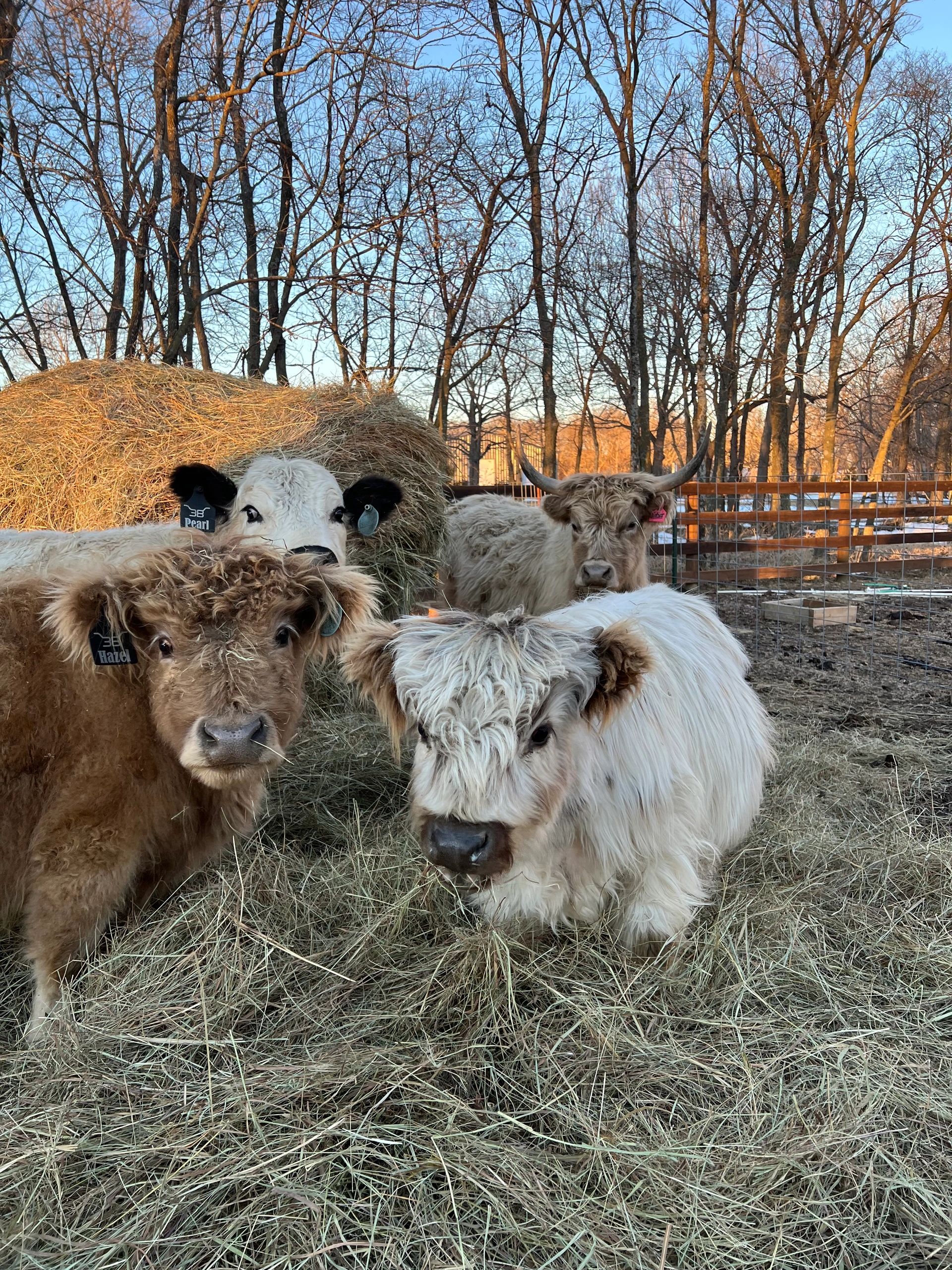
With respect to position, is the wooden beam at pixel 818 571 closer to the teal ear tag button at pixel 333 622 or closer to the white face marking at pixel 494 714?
the teal ear tag button at pixel 333 622

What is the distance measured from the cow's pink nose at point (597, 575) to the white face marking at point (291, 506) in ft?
7.18

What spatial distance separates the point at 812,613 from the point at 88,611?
1031cm

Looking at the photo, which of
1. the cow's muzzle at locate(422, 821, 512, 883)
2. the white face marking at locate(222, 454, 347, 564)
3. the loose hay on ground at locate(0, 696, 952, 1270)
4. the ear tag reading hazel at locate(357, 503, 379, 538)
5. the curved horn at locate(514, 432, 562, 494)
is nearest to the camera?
the loose hay on ground at locate(0, 696, 952, 1270)

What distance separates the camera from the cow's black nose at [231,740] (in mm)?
2713

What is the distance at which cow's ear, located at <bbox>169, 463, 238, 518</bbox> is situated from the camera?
16.9ft

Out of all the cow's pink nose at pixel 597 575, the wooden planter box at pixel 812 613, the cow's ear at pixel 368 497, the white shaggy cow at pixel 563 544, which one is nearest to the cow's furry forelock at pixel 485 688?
the cow's ear at pixel 368 497

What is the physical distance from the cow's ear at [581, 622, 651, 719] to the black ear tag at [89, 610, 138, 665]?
1711mm

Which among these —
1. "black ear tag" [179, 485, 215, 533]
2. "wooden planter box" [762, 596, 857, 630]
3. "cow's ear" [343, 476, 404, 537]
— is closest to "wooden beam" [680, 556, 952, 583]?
"wooden planter box" [762, 596, 857, 630]

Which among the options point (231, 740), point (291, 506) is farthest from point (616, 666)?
point (291, 506)

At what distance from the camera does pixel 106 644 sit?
9.53ft

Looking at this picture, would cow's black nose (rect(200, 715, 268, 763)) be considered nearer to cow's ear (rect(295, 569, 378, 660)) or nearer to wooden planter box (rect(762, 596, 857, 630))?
cow's ear (rect(295, 569, 378, 660))

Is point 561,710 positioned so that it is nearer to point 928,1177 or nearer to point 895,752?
point 928,1177

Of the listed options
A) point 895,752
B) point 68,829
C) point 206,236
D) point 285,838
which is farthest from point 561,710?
point 206,236

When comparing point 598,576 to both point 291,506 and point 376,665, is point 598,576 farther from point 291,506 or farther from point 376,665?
point 376,665
